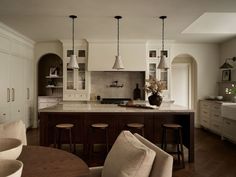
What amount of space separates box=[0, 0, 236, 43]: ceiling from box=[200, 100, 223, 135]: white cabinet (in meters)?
1.82

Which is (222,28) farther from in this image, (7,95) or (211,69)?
(7,95)

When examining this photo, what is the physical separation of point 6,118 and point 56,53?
2574 millimetres

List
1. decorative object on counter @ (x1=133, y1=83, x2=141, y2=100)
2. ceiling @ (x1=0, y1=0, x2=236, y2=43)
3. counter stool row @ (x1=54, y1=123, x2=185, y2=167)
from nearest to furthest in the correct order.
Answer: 1. ceiling @ (x1=0, y1=0, x2=236, y2=43)
2. counter stool row @ (x1=54, y1=123, x2=185, y2=167)
3. decorative object on counter @ (x1=133, y1=83, x2=141, y2=100)

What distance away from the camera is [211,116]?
612 cm

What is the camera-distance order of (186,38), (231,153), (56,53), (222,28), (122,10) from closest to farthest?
(122,10)
(231,153)
(222,28)
(186,38)
(56,53)

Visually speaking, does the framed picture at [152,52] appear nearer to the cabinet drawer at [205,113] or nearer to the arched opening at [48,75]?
the cabinet drawer at [205,113]

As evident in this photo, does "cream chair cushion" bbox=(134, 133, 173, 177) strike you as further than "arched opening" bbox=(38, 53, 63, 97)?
No

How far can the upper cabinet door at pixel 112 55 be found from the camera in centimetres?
645

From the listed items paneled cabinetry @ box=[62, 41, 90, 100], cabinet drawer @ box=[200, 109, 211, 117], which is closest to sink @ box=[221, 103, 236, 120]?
cabinet drawer @ box=[200, 109, 211, 117]

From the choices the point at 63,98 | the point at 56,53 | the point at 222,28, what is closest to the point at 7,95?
the point at 63,98

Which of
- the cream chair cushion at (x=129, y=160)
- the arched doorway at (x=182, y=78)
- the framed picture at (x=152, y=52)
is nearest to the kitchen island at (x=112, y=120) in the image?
the cream chair cushion at (x=129, y=160)

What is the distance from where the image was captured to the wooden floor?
3.42 meters

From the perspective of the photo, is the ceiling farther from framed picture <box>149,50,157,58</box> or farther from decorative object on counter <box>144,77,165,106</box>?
decorative object on counter <box>144,77,165,106</box>

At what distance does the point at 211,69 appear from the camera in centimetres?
696
